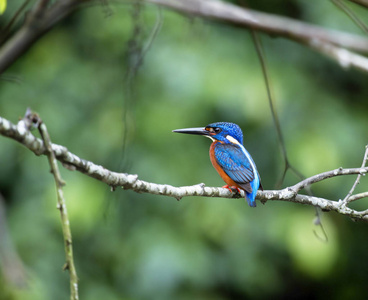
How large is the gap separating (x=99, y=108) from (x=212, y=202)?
1421mm

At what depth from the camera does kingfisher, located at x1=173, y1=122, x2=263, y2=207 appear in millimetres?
2379

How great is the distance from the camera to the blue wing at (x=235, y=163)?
2424 mm

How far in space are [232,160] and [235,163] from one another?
0.03 meters

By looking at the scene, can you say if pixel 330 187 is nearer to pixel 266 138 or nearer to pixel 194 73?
pixel 266 138

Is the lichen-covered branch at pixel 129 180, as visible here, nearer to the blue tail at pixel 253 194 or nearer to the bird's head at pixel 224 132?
the blue tail at pixel 253 194

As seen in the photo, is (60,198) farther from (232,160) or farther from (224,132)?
(224,132)

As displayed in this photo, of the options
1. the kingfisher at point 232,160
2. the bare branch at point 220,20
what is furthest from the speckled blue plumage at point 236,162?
the bare branch at point 220,20

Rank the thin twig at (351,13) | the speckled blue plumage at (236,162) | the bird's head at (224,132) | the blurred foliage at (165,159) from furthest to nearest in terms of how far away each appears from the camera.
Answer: the blurred foliage at (165,159)
the bird's head at (224,132)
the speckled blue plumage at (236,162)
the thin twig at (351,13)

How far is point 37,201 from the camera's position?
479 cm

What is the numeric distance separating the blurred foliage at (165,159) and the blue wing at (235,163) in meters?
1.88

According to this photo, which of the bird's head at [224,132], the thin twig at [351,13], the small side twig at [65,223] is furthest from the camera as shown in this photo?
the bird's head at [224,132]

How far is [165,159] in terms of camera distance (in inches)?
188

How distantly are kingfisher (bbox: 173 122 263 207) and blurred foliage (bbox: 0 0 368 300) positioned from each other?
1770 mm

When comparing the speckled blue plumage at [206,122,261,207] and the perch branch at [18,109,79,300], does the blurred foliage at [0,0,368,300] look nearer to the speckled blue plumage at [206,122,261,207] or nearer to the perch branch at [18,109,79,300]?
the speckled blue plumage at [206,122,261,207]
